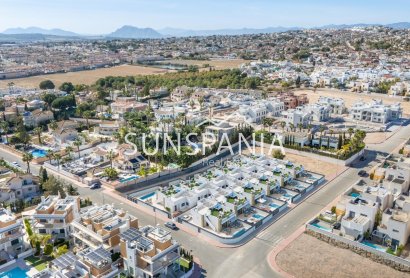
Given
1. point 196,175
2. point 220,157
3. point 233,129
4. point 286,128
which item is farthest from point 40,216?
point 286,128

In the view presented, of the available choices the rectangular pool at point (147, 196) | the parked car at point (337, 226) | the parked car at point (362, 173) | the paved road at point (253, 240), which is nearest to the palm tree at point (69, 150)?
the paved road at point (253, 240)

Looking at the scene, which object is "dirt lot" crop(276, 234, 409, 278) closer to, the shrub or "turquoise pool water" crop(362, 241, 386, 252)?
"turquoise pool water" crop(362, 241, 386, 252)

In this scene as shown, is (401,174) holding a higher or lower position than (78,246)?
higher

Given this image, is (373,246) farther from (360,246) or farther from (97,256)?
(97,256)

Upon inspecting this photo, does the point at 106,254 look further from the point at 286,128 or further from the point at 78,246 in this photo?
the point at 286,128

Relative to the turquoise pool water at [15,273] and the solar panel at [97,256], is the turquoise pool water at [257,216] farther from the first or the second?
the turquoise pool water at [15,273]

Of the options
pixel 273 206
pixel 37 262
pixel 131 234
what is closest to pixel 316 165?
pixel 273 206
